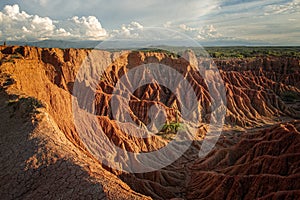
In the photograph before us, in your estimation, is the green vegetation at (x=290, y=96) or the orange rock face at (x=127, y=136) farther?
the green vegetation at (x=290, y=96)

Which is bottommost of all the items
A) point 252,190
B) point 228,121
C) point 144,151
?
point 228,121

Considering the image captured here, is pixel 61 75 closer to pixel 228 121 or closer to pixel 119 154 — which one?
pixel 119 154

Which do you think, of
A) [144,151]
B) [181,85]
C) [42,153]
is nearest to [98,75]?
[181,85]

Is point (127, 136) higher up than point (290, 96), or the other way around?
point (127, 136)

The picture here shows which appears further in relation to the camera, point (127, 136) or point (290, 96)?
point (290, 96)

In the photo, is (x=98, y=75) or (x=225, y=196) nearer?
(x=225, y=196)

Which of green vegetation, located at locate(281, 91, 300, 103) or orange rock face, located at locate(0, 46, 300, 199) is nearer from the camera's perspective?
orange rock face, located at locate(0, 46, 300, 199)

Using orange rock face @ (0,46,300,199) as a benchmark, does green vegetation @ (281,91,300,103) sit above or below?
below

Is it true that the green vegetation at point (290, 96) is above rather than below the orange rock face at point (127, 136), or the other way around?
below
